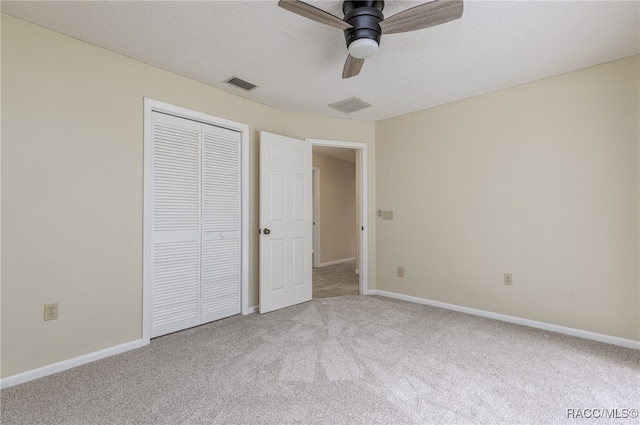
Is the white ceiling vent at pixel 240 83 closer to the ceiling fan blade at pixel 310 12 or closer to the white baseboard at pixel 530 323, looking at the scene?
the ceiling fan blade at pixel 310 12

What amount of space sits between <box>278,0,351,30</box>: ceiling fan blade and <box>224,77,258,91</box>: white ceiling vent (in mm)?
1422

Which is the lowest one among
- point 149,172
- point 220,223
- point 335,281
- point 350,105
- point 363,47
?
point 335,281

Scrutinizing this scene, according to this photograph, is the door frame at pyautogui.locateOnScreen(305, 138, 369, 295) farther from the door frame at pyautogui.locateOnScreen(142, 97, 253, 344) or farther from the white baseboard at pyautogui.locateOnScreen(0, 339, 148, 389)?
the white baseboard at pyautogui.locateOnScreen(0, 339, 148, 389)

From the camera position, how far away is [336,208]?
714 centimetres

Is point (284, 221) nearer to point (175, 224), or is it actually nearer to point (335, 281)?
point (175, 224)

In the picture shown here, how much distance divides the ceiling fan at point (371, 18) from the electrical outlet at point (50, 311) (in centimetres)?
249

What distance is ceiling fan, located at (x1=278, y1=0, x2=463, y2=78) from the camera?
1.70 m

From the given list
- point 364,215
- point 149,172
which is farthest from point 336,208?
point 149,172

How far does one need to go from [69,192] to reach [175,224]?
84 centimetres

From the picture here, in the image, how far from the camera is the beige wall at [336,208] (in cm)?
680

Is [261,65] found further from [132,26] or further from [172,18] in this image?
[132,26]

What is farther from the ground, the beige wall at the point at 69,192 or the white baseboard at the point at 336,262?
the beige wall at the point at 69,192

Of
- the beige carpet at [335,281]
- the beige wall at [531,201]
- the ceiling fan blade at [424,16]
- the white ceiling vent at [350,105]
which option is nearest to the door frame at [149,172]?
the white ceiling vent at [350,105]

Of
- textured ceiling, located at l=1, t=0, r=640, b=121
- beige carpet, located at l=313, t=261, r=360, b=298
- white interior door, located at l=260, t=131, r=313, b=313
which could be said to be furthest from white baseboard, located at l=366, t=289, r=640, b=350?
textured ceiling, located at l=1, t=0, r=640, b=121
